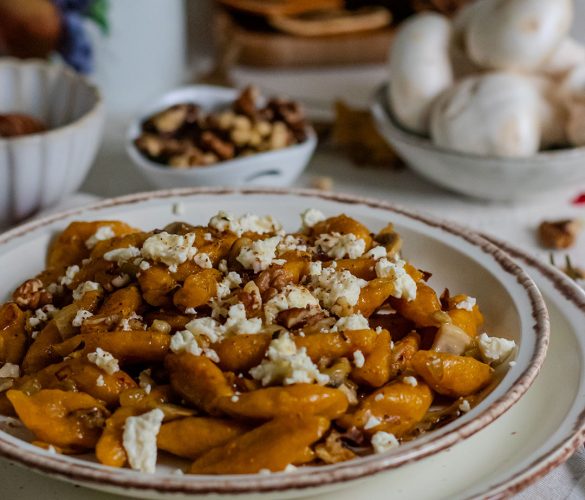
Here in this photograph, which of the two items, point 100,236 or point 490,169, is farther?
point 490,169

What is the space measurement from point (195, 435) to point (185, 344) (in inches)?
4.5

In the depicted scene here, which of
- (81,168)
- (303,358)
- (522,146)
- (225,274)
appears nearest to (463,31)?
(522,146)

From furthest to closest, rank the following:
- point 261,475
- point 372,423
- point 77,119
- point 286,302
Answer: point 77,119 → point 286,302 → point 372,423 → point 261,475

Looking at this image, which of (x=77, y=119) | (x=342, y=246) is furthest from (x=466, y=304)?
(x=77, y=119)

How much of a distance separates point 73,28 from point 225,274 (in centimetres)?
156

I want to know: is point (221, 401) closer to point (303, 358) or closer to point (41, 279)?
point (303, 358)

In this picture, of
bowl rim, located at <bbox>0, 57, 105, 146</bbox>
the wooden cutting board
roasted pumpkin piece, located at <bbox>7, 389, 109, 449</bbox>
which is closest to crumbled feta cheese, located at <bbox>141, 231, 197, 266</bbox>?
roasted pumpkin piece, located at <bbox>7, 389, 109, 449</bbox>

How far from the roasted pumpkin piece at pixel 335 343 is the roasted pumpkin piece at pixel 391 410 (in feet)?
0.19

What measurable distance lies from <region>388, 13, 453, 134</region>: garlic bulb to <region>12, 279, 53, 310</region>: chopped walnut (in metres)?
0.98

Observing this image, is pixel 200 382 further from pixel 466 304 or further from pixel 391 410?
pixel 466 304

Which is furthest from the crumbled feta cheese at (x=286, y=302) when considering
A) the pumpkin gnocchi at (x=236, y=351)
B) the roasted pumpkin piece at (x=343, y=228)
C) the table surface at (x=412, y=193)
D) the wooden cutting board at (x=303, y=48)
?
the wooden cutting board at (x=303, y=48)

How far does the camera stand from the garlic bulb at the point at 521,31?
175 centimetres

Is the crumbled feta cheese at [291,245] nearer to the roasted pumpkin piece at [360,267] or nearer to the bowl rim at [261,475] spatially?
the roasted pumpkin piece at [360,267]

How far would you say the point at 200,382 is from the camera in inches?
37.0
